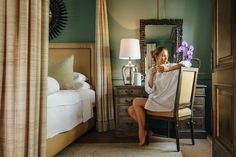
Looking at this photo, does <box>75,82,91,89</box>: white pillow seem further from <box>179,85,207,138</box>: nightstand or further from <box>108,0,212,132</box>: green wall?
<box>179,85,207,138</box>: nightstand

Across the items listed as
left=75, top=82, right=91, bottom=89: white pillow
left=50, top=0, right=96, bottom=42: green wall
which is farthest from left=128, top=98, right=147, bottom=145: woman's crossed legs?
left=50, top=0, right=96, bottom=42: green wall

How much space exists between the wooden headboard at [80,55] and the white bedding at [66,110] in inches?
26.8

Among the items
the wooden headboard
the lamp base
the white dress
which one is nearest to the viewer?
the white dress

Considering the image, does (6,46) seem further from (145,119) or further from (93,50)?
(93,50)

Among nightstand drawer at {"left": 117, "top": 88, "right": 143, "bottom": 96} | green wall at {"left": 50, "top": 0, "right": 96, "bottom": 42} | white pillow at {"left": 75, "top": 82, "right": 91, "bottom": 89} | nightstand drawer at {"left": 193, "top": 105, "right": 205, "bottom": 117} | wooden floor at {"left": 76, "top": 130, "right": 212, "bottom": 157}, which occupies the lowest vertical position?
wooden floor at {"left": 76, "top": 130, "right": 212, "bottom": 157}

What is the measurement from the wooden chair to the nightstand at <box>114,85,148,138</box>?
0.40m

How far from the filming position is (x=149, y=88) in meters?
3.21

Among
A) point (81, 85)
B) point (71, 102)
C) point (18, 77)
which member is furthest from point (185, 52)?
point (18, 77)

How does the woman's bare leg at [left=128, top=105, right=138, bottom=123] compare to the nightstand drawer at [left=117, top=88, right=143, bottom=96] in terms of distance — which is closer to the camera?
the woman's bare leg at [left=128, top=105, right=138, bottom=123]

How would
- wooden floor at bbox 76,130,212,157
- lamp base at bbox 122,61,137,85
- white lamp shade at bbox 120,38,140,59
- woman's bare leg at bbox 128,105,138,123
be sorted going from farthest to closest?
lamp base at bbox 122,61,137,85, white lamp shade at bbox 120,38,140,59, woman's bare leg at bbox 128,105,138,123, wooden floor at bbox 76,130,212,157

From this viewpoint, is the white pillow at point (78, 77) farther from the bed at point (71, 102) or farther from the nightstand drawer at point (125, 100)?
the nightstand drawer at point (125, 100)

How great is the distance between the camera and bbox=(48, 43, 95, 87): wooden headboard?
4.31 meters

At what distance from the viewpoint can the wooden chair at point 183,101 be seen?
2.92 meters

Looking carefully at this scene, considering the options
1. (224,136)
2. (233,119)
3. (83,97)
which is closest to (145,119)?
(83,97)
